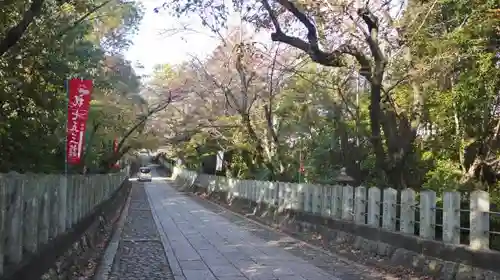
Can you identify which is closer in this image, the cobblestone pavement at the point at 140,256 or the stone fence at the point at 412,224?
the stone fence at the point at 412,224

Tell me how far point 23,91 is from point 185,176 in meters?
48.3

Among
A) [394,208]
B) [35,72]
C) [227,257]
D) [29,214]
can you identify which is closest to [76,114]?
[35,72]

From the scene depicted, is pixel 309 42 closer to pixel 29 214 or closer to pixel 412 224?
pixel 412 224

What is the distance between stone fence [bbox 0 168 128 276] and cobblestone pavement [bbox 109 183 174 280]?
4.66 feet

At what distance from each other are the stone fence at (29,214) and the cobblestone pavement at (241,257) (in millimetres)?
2477

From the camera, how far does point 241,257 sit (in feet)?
39.9

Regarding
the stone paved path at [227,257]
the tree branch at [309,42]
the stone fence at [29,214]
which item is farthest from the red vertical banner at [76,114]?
the tree branch at [309,42]

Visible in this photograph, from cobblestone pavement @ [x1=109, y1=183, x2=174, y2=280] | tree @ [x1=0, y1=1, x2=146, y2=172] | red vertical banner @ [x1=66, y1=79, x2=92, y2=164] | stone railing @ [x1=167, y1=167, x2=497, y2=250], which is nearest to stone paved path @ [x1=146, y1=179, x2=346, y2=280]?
cobblestone pavement @ [x1=109, y1=183, x2=174, y2=280]

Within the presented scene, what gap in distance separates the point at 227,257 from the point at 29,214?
6.17m

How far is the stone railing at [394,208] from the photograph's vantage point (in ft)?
27.6

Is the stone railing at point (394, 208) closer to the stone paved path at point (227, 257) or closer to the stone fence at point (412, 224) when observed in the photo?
the stone fence at point (412, 224)

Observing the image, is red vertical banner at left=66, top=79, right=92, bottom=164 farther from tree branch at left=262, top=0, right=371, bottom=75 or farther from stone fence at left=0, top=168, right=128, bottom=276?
tree branch at left=262, top=0, right=371, bottom=75

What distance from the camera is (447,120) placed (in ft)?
44.4

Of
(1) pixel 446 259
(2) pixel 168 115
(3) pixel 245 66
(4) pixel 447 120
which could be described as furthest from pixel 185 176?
(1) pixel 446 259
